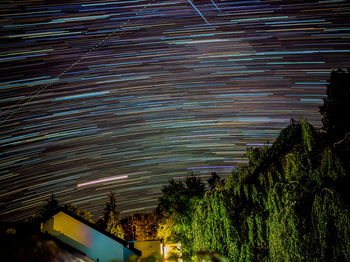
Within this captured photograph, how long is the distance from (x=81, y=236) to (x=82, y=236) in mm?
66

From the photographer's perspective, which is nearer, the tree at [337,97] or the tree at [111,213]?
the tree at [337,97]

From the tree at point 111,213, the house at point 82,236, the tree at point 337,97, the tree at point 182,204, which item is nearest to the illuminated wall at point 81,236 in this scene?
the house at point 82,236

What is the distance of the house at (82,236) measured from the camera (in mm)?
A: 18562

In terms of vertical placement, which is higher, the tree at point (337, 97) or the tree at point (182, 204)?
the tree at point (337, 97)

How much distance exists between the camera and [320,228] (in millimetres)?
8766

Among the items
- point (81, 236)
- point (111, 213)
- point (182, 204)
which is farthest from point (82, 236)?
point (111, 213)

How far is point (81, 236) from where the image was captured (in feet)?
61.8

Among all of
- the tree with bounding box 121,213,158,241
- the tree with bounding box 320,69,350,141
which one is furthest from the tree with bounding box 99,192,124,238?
the tree with bounding box 320,69,350,141

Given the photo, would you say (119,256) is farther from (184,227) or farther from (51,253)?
(51,253)

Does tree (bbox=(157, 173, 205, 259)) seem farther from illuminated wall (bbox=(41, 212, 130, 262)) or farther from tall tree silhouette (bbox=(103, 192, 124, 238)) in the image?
tall tree silhouette (bbox=(103, 192, 124, 238))

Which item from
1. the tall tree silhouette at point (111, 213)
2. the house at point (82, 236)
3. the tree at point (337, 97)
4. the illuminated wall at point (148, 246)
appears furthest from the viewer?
the tall tree silhouette at point (111, 213)

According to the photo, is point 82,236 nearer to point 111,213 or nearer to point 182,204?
point 182,204

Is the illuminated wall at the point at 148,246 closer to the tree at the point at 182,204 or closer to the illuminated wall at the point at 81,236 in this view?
the tree at the point at 182,204

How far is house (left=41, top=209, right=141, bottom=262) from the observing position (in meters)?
18.6
